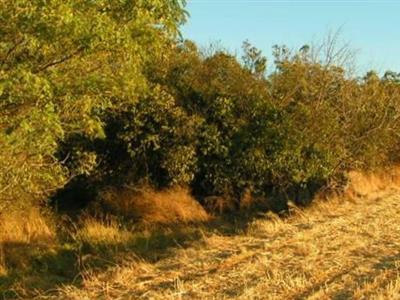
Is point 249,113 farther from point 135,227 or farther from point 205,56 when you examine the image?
point 135,227

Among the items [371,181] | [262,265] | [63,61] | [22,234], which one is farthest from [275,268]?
[371,181]

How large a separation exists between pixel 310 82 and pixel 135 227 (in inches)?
271

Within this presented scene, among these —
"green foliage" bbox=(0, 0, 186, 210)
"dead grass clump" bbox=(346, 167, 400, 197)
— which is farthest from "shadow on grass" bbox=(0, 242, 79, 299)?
"dead grass clump" bbox=(346, 167, 400, 197)

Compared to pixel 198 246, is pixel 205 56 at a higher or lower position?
higher

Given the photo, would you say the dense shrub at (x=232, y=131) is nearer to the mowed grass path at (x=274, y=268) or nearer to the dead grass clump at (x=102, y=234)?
the dead grass clump at (x=102, y=234)

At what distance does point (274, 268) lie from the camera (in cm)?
1142

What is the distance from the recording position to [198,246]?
547 inches

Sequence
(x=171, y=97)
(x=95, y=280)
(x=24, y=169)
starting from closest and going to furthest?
(x=95, y=280) < (x=24, y=169) < (x=171, y=97)

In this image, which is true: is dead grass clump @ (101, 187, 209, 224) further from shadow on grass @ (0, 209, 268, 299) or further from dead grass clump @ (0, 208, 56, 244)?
dead grass clump @ (0, 208, 56, 244)

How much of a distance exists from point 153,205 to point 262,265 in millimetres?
10532

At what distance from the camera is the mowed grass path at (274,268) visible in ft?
32.7

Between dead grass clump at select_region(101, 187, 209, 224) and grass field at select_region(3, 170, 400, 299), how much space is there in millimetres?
3327

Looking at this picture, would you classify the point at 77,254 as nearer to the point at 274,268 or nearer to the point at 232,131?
the point at 232,131

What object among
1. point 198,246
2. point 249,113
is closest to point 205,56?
point 249,113
